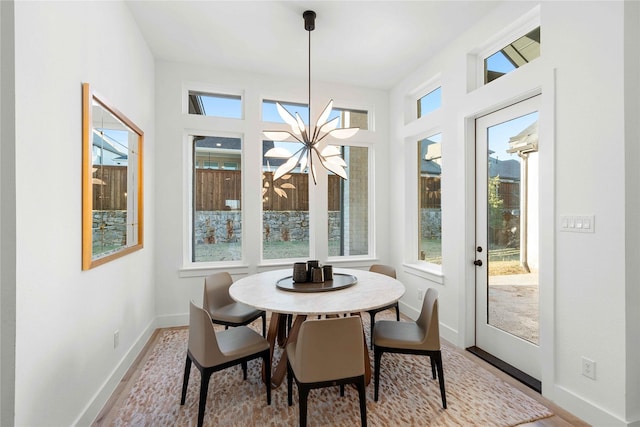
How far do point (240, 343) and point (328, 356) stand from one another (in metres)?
0.63

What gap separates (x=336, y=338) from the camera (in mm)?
1688

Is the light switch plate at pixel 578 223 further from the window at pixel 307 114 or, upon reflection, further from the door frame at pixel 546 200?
the window at pixel 307 114

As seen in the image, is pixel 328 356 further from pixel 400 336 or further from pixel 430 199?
pixel 430 199

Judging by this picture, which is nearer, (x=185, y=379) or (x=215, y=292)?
(x=185, y=379)

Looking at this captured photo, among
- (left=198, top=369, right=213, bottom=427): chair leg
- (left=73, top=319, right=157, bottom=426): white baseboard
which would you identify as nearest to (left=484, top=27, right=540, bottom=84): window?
(left=198, top=369, right=213, bottom=427): chair leg

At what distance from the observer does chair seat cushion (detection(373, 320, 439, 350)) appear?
6.64 ft

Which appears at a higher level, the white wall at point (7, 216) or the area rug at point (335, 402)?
the white wall at point (7, 216)

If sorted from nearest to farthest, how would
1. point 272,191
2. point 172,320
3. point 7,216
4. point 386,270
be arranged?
point 7,216, point 386,270, point 172,320, point 272,191

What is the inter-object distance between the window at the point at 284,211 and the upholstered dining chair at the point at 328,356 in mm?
2285

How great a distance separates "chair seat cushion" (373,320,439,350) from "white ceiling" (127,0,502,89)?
2.56m

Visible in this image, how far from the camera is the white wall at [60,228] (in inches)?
51.1

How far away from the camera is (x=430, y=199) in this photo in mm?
3654

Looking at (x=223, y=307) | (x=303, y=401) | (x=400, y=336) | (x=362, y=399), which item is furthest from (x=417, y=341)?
(x=223, y=307)

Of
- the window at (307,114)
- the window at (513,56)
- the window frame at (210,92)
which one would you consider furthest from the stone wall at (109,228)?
the window at (513,56)
